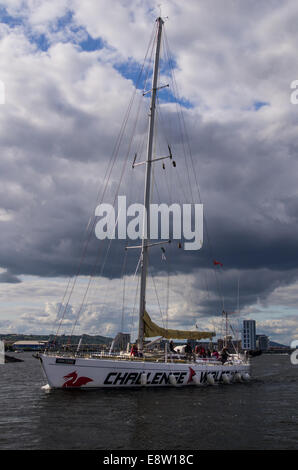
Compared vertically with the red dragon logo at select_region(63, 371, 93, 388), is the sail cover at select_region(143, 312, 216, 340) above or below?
above

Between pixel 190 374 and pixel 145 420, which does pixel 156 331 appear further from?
pixel 145 420

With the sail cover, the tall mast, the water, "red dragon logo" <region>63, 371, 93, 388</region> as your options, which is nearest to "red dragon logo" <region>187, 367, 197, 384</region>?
the water

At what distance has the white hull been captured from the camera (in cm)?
2697

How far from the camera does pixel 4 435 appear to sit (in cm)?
1775

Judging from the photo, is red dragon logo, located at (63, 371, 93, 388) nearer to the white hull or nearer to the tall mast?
the white hull

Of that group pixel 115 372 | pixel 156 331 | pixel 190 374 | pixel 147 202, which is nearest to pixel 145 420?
pixel 115 372

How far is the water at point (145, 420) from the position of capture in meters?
17.0

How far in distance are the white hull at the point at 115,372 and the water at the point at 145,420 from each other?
638 millimetres

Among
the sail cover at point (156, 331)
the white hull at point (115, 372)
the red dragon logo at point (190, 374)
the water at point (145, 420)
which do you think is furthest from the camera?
the sail cover at point (156, 331)

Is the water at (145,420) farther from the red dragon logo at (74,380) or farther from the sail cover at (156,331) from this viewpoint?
the sail cover at (156,331)

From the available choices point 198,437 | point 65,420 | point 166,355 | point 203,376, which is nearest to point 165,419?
point 198,437

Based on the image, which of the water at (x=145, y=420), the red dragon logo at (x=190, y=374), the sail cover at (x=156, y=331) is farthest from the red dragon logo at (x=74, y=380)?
the red dragon logo at (x=190, y=374)

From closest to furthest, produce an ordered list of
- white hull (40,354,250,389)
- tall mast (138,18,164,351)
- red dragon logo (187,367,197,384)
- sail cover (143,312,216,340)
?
white hull (40,354,250,389) → red dragon logo (187,367,197,384) → sail cover (143,312,216,340) → tall mast (138,18,164,351)
